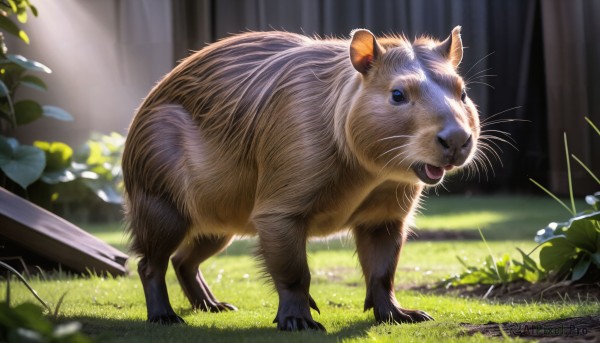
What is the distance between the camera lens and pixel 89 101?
334 inches

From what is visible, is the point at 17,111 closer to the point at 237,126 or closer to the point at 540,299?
the point at 237,126

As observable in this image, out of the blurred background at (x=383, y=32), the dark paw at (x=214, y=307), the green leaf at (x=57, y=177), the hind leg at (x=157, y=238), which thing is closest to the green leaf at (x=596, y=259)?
the dark paw at (x=214, y=307)

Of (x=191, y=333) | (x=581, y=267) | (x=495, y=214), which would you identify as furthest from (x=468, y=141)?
(x=495, y=214)

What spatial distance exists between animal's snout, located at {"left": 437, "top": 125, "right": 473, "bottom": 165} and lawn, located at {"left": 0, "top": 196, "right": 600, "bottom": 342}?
58cm

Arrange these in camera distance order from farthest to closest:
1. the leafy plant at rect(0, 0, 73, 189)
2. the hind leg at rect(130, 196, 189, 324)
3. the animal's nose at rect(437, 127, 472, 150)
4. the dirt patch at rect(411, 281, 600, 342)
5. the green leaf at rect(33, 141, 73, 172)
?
the green leaf at rect(33, 141, 73, 172) → the leafy plant at rect(0, 0, 73, 189) → the hind leg at rect(130, 196, 189, 324) → the animal's nose at rect(437, 127, 472, 150) → the dirt patch at rect(411, 281, 600, 342)

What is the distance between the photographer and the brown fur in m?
3.12

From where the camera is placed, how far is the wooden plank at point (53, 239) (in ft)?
13.9

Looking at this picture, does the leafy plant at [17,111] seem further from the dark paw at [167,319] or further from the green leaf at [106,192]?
the dark paw at [167,319]

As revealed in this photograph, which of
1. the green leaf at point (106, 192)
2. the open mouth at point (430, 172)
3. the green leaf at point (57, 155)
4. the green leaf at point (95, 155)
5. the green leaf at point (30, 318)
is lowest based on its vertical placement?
the green leaf at point (106, 192)

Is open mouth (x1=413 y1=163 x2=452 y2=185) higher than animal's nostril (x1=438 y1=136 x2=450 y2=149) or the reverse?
the reverse

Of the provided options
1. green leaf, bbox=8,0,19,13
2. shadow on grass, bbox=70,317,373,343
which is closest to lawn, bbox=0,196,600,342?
shadow on grass, bbox=70,317,373,343

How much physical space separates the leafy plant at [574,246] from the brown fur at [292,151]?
33.7 inches

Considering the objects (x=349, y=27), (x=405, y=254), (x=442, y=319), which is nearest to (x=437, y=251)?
(x=405, y=254)

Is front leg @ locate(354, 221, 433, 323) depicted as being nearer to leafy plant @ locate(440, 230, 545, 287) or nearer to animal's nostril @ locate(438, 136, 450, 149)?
animal's nostril @ locate(438, 136, 450, 149)
